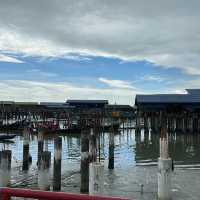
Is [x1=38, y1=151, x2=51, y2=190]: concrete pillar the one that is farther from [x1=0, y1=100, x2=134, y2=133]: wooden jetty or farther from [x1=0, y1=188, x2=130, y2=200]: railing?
[x1=0, y1=100, x2=134, y2=133]: wooden jetty

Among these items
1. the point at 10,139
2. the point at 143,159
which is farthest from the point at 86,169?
the point at 10,139

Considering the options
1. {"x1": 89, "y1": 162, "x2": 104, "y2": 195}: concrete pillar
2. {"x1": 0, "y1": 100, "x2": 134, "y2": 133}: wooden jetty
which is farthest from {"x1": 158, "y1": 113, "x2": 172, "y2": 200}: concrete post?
{"x1": 0, "y1": 100, "x2": 134, "y2": 133}: wooden jetty

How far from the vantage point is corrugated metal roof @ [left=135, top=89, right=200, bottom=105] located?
78.5 m

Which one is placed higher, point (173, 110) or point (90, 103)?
point (90, 103)

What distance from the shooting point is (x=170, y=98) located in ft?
263

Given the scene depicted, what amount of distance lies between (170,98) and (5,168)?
62320 mm

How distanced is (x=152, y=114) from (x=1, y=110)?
34518 mm

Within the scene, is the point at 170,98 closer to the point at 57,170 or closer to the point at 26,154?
the point at 26,154

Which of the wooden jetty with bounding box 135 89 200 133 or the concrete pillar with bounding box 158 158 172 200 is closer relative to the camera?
the concrete pillar with bounding box 158 158 172 200

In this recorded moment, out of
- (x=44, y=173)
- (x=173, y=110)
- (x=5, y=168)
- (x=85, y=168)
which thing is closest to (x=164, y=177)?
(x=85, y=168)

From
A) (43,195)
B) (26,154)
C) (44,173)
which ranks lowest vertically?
(44,173)

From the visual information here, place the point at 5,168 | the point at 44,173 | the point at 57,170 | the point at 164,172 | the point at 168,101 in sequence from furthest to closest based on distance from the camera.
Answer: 1. the point at 168,101
2. the point at 57,170
3. the point at 5,168
4. the point at 44,173
5. the point at 164,172

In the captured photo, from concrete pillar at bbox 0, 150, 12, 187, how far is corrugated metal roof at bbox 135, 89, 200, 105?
5989cm

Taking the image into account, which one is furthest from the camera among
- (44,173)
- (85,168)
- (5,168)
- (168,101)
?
(168,101)
